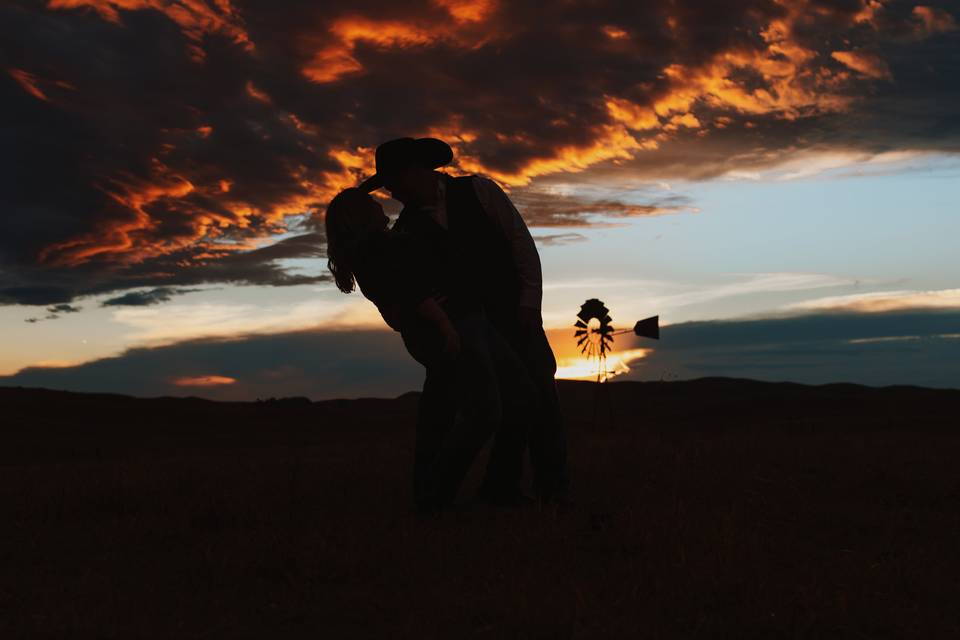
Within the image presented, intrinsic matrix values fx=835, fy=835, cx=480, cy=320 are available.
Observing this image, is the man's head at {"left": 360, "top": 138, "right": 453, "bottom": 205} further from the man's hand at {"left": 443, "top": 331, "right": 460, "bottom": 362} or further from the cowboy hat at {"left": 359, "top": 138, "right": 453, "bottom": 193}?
the man's hand at {"left": 443, "top": 331, "right": 460, "bottom": 362}

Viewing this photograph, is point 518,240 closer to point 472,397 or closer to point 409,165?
point 409,165

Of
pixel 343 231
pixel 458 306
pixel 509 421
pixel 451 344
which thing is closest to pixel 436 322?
pixel 451 344

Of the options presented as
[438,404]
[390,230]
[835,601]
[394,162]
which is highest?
[394,162]

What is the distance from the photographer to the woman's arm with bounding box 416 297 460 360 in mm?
5043

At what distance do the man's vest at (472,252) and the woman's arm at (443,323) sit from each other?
11.5 inches

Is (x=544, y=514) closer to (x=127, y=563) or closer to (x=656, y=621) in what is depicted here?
(x=656, y=621)

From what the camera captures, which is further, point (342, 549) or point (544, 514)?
point (544, 514)

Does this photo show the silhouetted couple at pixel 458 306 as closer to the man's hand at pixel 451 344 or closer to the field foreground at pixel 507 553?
the man's hand at pixel 451 344

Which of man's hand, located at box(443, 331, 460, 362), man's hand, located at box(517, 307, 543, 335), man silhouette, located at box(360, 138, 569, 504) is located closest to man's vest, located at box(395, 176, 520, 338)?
man silhouette, located at box(360, 138, 569, 504)

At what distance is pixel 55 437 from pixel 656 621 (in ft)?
86.4

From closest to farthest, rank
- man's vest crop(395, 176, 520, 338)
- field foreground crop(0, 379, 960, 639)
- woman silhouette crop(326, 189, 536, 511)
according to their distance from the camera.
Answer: field foreground crop(0, 379, 960, 639), woman silhouette crop(326, 189, 536, 511), man's vest crop(395, 176, 520, 338)

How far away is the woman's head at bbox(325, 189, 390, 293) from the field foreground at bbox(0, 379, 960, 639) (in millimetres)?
1622

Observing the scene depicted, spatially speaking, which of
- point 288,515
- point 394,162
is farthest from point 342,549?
point 394,162

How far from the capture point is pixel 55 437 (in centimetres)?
2577
